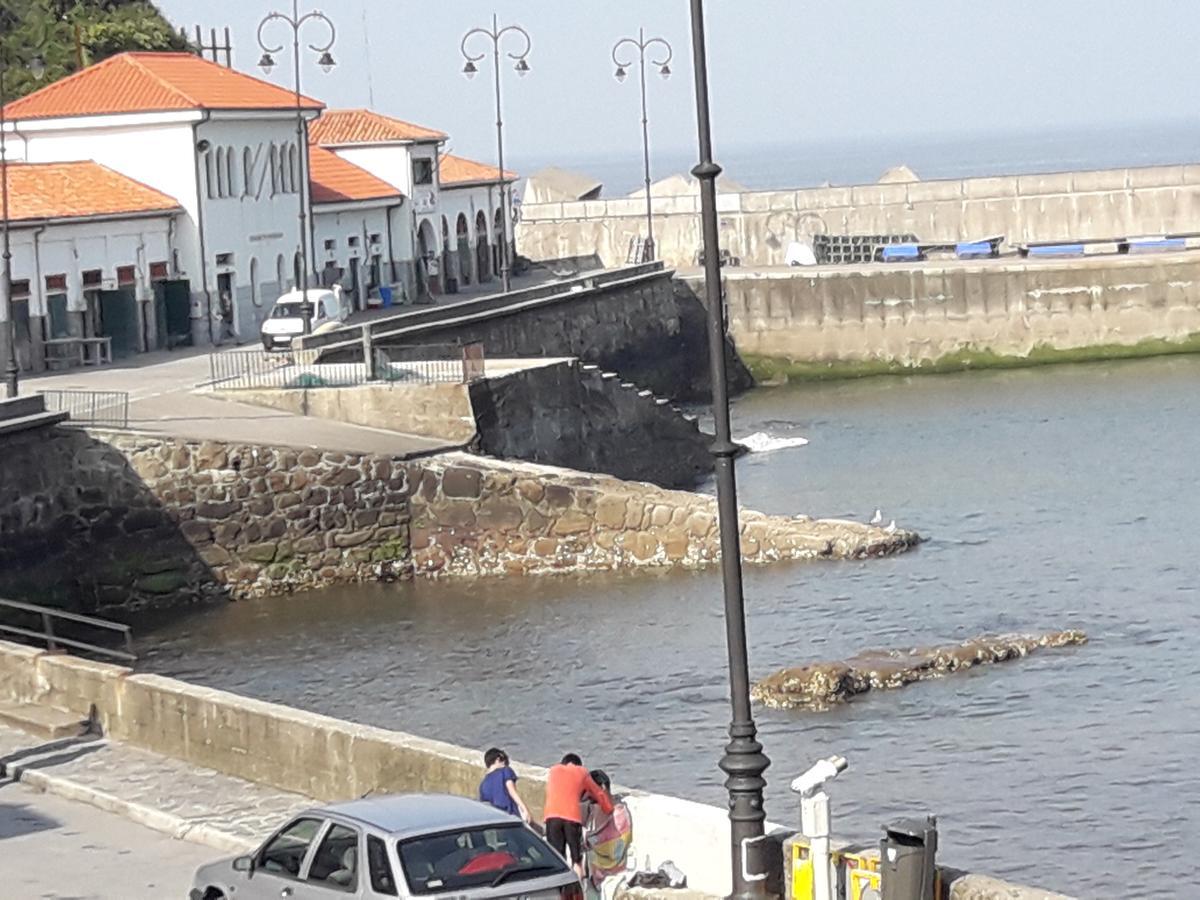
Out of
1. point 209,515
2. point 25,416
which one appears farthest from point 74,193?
point 209,515

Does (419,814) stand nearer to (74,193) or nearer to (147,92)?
(74,193)

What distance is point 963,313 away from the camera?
77438mm

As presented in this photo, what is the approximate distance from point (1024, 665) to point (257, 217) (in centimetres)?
3450

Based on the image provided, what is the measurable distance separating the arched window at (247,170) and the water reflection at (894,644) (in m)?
16.8

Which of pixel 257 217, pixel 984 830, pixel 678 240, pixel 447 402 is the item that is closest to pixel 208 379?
pixel 447 402

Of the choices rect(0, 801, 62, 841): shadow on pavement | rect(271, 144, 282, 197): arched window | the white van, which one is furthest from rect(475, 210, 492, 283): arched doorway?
rect(0, 801, 62, 841): shadow on pavement

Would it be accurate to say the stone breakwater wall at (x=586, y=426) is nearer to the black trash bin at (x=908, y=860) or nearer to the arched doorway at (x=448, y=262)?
A: the arched doorway at (x=448, y=262)

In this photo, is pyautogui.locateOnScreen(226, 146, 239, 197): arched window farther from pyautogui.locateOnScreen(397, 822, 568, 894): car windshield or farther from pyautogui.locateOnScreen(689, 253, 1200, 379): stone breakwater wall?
pyautogui.locateOnScreen(397, 822, 568, 894): car windshield

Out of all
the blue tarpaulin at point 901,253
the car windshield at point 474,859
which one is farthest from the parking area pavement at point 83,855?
the blue tarpaulin at point 901,253

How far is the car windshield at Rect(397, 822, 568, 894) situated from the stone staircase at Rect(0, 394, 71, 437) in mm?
25838

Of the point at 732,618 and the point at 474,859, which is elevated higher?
the point at 732,618

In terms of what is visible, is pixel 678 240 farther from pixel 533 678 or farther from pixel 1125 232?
pixel 533 678

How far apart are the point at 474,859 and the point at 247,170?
48.9 meters

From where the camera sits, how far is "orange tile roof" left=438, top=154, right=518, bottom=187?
265 feet
